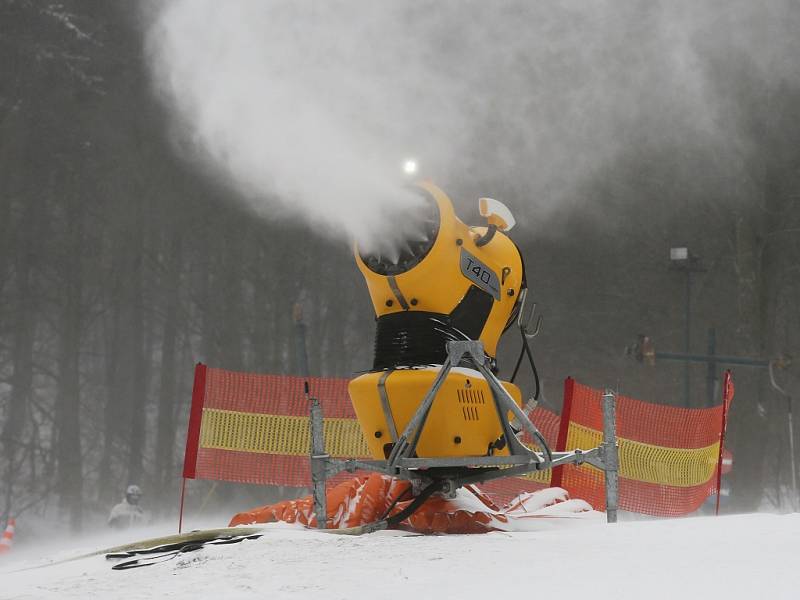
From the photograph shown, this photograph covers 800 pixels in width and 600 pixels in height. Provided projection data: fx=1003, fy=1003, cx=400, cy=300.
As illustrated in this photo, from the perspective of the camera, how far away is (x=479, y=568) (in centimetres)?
416

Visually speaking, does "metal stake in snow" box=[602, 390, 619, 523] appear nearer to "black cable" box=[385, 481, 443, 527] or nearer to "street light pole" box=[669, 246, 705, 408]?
"black cable" box=[385, 481, 443, 527]

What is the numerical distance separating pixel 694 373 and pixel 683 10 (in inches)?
327

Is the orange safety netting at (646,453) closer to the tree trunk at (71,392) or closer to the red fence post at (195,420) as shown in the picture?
the red fence post at (195,420)

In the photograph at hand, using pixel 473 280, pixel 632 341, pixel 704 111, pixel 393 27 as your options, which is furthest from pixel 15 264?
pixel 473 280

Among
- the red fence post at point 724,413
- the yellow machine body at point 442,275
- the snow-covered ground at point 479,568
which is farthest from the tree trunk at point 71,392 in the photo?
the snow-covered ground at point 479,568

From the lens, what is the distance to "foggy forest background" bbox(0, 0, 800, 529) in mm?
22141

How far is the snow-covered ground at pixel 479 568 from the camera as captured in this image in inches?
150

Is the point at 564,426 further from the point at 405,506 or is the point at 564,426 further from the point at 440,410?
the point at 440,410

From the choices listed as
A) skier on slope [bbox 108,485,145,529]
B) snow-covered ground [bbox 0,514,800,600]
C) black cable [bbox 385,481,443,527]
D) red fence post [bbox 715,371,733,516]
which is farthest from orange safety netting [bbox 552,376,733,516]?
skier on slope [bbox 108,485,145,529]

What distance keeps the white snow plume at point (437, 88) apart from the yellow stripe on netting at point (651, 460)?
279 centimetres

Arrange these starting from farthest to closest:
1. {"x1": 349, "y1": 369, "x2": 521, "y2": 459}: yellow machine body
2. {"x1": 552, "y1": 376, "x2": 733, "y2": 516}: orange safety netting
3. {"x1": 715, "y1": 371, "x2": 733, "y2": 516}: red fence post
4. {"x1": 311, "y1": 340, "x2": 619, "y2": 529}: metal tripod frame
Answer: {"x1": 552, "y1": 376, "x2": 733, "y2": 516}: orange safety netting
{"x1": 715, "y1": 371, "x2": 733, "y2": 516}: red fence post
{"x1": 349, "y1": 369, "x2": 521, "y2": 459}: yellow machine body
{"x1": 311, "y1": 340, "x2": 619, "y2": 529}: metal tripod frame

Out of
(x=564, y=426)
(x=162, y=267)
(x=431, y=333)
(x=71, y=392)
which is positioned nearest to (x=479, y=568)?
(x=431, y=333)

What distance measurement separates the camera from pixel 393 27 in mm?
10266

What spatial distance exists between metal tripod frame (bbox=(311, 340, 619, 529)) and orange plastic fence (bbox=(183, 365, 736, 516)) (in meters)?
1.51
